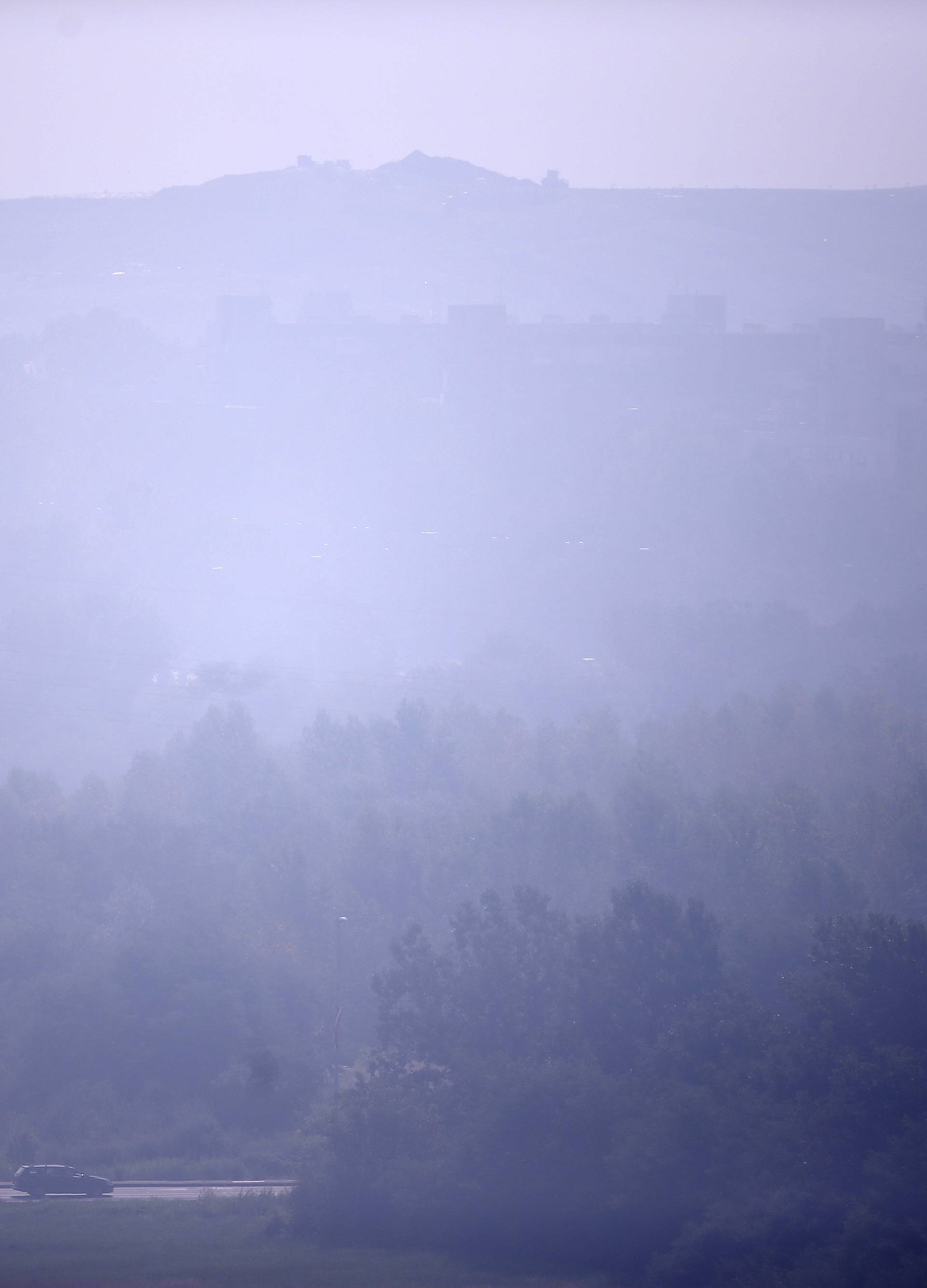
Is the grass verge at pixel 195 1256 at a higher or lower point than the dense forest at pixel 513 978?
lower

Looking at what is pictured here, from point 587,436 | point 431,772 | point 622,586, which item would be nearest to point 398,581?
point 622,586

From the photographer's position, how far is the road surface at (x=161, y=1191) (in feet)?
20.4

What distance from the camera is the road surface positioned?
245 inches

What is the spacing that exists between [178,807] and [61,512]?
14.7m

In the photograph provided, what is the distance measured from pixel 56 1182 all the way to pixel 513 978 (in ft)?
8.18

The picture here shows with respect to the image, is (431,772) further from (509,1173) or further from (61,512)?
(61,512)

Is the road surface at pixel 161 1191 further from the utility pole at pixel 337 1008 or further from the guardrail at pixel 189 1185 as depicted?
the utility pole at pixel 337 1008

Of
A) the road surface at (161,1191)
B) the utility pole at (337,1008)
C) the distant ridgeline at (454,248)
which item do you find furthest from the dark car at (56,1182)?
the distant ridgeline at (454,248)

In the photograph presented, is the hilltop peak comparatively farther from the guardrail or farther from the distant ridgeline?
the guardrail

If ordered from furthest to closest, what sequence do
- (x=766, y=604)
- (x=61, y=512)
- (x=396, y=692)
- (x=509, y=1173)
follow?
(x=61, y=512), (x=766, y=604), (x=396, y=692), (x=509, y=1173)

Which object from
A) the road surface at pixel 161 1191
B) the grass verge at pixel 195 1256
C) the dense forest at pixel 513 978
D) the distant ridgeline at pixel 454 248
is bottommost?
the grass verge at pixel 195 1256

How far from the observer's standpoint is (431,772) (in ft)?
39.2

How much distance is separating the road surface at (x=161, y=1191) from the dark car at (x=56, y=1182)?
3 centimetres

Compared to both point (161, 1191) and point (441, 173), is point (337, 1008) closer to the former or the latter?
point (161, 1191)
